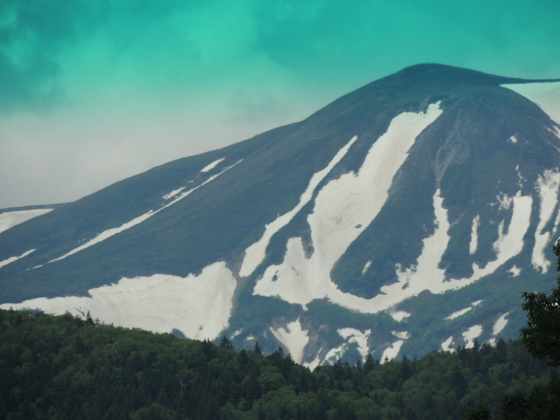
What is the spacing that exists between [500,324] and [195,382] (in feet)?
375

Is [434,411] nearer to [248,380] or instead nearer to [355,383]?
[355,383]

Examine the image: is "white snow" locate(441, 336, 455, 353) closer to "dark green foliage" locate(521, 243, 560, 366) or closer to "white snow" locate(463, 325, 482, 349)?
"white snow" locate(463, 325, 482, 349)

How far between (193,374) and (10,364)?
62.0 ft

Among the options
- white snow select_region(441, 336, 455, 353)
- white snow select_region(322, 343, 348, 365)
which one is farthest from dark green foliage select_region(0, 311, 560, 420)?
white snow select_region(441, 336, 455, 353)

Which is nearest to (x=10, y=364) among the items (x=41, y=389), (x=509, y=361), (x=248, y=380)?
(x=41, y=389)

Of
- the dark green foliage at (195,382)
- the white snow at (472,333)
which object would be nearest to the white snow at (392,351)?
the white snow at (472,333)

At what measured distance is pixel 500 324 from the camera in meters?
191

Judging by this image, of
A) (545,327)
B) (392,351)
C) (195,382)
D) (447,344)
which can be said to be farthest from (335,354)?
(545,327)

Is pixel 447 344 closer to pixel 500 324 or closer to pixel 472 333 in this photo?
pixel 472 333

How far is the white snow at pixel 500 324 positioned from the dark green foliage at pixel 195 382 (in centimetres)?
9126

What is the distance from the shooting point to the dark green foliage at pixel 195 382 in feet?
288

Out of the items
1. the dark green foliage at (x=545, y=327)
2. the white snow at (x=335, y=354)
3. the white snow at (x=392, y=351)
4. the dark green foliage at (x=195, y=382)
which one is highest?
the dark green foliage at (x=545, y=327)

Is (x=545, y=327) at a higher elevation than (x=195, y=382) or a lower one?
higher

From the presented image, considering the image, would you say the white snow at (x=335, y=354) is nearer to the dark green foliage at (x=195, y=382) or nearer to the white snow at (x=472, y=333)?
the white snow at (x=472, y=333)
